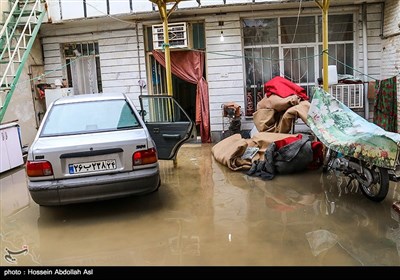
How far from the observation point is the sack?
245 inches

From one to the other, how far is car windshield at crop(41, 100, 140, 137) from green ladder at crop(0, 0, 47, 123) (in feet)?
12.4

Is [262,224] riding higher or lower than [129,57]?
lower

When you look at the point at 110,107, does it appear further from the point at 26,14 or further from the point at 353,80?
the point at 353,80

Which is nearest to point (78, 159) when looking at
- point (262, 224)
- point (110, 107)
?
point (110, 107)

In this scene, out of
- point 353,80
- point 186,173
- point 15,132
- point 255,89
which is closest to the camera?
point 186,173

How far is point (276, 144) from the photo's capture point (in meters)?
6.48

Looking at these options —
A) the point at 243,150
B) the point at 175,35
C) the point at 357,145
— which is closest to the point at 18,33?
the point at 175,35

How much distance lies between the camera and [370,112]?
9391mm

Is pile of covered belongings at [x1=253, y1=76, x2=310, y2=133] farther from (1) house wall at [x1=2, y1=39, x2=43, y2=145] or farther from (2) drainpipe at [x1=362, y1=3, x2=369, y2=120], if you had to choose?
(1) house wall at [x1=2, y1=39, x2=43, y2=145]

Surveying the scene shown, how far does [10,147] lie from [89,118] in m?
3.66

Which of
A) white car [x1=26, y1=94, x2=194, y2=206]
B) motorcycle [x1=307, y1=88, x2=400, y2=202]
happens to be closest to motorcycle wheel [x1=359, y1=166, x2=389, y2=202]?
motorcycle [x1=307, y1=88, x2=400, y2=202]

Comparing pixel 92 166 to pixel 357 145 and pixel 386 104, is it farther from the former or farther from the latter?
pixel 386 104

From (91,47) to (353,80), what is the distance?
685 centimetres

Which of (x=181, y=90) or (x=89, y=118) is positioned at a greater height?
(x=181, y=90)
